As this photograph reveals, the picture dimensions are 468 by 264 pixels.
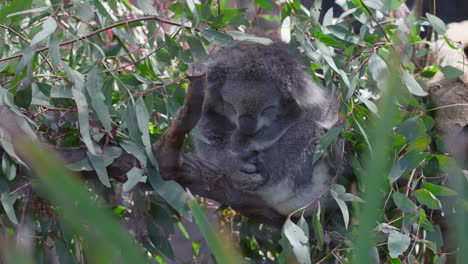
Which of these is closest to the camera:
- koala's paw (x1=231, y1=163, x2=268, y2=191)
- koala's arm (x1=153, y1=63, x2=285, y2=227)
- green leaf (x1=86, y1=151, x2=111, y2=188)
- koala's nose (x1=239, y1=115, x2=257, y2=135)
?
koala's arm (x1=153, y1=63, x2=285, y2=227)

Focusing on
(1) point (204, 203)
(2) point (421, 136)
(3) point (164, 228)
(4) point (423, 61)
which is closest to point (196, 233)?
(1) point (204, 203)

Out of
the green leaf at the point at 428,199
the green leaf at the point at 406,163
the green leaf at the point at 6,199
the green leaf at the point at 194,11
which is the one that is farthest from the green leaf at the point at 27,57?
the green leaf at the point at 428,199

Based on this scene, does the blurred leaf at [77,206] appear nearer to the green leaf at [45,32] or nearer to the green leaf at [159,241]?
the green leaf at [45,32]

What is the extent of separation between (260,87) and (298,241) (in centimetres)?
99

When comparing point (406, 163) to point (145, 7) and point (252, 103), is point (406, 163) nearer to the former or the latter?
point (252, 103)

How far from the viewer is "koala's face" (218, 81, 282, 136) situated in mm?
2934

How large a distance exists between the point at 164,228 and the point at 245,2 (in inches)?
105

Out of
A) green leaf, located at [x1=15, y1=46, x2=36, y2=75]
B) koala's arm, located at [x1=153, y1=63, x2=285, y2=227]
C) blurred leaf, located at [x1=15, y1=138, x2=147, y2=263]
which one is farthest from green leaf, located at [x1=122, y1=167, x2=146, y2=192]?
blurred leaf, located at [x1=15, y1=138, x2=147, y2=263]

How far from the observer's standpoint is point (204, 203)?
12.6 feet

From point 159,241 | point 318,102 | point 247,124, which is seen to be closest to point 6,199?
point 159,241

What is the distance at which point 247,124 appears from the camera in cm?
293

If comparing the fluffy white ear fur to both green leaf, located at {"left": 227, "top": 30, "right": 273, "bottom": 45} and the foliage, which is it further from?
green leaf, located at {"left": 227, "top": 30, "right": 273, "bottom": 45}

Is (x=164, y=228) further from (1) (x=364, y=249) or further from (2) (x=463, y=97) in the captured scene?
(1) (x=364, y=249)

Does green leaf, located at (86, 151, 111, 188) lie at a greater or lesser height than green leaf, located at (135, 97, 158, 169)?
lesser
